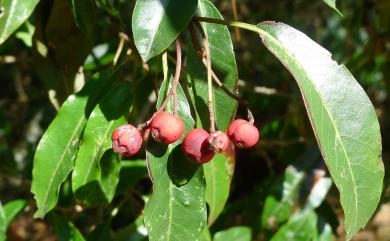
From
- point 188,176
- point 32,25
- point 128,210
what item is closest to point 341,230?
point 128,210

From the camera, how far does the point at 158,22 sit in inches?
42.4

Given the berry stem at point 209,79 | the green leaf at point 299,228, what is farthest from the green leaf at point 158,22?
the green leaf at point 299,228

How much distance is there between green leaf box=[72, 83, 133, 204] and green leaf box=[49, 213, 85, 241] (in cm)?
16

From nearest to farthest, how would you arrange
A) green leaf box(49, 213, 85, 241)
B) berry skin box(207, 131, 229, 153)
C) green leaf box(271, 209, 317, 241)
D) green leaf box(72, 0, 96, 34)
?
berry skin box(207, 131, 229, 153), green leaf box(72, 0, 96, 34), green leaf box(49, 213, 85, 241), green leaf box(271, 209, 317, 241)

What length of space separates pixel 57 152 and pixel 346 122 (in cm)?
56

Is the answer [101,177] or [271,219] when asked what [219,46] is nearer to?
[101,177]

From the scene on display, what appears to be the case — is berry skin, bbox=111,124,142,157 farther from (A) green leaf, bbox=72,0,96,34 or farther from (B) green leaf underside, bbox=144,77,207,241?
(A) green leaf, bbox=72,0,96,34

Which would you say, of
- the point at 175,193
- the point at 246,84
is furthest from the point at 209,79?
the point at 246,84

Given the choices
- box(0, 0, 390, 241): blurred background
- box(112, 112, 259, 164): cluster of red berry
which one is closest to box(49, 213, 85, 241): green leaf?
box(0, 0, 390, 241): blurred background

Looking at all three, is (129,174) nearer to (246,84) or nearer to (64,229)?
(64,229)

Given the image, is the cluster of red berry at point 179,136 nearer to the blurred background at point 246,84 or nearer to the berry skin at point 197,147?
the berry skin at point 197,147

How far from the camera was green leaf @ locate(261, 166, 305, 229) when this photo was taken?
1713 mm

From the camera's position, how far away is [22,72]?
3.35m

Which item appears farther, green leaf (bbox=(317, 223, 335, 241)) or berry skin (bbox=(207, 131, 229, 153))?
green leaf (bbox=(317, 223, 335, 241))
